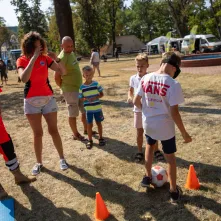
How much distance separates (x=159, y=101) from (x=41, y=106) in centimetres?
172

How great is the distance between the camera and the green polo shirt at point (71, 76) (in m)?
4.95

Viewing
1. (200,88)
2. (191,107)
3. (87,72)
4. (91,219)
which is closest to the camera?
(91,219)

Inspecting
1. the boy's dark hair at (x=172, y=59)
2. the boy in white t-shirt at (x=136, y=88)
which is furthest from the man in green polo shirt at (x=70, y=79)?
the boy's dark hair at (x=172, y=59)

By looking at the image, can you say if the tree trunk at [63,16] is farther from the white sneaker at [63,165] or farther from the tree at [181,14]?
the tree at [181,14]

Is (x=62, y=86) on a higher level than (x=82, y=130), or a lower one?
higher

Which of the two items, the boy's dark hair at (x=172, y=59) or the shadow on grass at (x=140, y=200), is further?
the shadow on grass at (x=140, y=200)

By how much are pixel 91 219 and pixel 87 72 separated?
8.14ft

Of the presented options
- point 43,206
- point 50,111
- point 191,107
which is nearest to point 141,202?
point 43,206

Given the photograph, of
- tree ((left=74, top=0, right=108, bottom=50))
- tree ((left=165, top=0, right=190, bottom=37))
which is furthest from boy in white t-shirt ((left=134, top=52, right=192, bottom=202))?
tree ((left=74, top=0, right=108, bottom=50))

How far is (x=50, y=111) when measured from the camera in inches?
153

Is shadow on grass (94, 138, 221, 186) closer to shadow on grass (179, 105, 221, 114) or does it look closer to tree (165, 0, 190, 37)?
shadow on grass (179, 105, 221, 114)

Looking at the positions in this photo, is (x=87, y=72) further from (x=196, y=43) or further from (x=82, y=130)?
(x=196, y=43)

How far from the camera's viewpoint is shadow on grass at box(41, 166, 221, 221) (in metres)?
2.94

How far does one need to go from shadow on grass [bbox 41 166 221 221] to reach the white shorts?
3.33 feet
